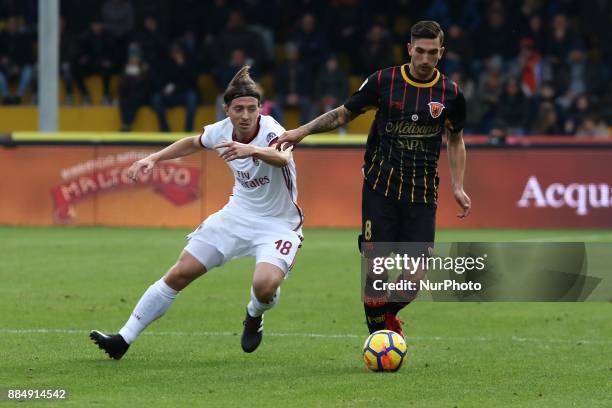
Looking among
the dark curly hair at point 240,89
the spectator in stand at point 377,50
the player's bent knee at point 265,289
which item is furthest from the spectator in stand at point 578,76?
the dark curly hair at point 240,89

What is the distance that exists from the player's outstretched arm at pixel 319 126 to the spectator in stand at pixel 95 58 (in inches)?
636

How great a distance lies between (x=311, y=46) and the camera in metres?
23.5

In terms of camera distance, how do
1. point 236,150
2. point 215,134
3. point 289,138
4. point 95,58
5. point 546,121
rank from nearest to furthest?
point 236,150 → point 289,138 → point 215,134 → point 546,121 → point 95,58

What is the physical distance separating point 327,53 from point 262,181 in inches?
601

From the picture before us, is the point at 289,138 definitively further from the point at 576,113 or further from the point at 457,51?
the point at 457,51

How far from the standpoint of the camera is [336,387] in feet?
24.8

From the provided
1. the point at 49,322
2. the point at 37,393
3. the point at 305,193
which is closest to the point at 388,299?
the point at 37,393

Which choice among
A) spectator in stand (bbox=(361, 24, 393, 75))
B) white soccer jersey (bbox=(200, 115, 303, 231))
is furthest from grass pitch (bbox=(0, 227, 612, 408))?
spectator in stand (bbox=(361, 24, 393, 75))

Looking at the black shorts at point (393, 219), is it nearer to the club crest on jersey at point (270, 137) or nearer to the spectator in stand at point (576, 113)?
the club crest on jersey at point (270, 137)

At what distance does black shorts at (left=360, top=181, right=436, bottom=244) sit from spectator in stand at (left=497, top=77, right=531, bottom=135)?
1378 cm

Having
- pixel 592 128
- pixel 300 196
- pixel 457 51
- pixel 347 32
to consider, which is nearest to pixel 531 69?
pixel 457 51

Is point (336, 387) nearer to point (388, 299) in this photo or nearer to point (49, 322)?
point (388, 299)

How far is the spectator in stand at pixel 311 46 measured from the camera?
23453 mm

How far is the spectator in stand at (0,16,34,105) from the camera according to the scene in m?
24.3
